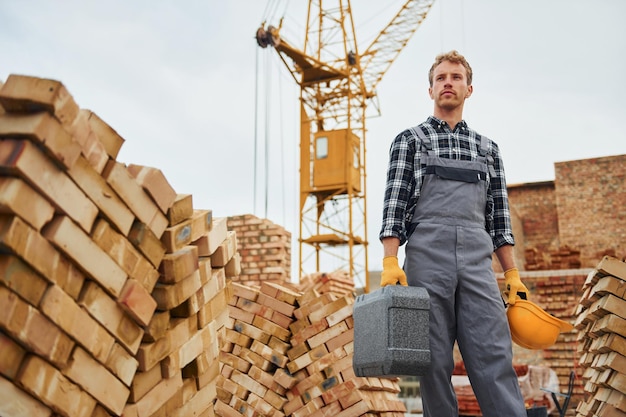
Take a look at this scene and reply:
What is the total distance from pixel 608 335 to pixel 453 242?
4.17 feet

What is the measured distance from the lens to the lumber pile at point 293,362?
14.8ft

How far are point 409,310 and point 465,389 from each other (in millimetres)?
7832

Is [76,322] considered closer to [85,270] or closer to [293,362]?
[85,270]

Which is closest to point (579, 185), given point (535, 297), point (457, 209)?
point (535, 297)

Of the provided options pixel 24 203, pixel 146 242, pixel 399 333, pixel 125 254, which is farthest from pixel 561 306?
pixel 24 203

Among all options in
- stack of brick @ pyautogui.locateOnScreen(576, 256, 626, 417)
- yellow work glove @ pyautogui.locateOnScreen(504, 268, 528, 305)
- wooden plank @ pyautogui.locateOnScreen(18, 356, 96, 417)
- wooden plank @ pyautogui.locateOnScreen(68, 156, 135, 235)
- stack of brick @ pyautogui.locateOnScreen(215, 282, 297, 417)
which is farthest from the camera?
stack of brick @ pyautogui.locateOnScreen(215, 282, 297, 417)

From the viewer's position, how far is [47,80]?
1.99 metres

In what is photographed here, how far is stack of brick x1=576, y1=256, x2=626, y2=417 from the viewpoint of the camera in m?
3.43

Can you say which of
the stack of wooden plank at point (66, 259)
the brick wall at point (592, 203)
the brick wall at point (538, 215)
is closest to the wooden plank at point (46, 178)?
the stack of wooden plank at point (66, 259)

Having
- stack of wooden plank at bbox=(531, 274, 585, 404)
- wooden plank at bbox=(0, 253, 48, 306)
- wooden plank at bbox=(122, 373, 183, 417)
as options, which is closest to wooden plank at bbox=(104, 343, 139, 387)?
wooden plank at bbox=(122, 373, 183, 417)

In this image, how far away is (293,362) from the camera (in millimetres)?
4754

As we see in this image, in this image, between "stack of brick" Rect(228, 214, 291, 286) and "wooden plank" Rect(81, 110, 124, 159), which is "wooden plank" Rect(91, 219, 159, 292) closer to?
"wooden plank" Rect(81, 110, 124, 159)

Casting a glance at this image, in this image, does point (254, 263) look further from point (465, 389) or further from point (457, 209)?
point (457, 209)

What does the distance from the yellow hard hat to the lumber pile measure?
1.62m
